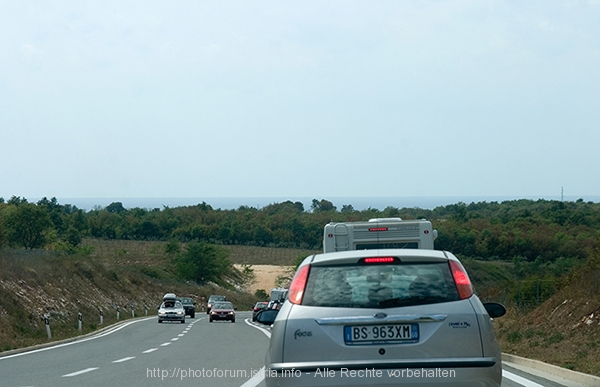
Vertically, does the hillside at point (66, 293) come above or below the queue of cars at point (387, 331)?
below

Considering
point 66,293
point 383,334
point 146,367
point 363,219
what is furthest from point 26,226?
point 383,334

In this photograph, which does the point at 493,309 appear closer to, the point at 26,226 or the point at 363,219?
the point at 363,219

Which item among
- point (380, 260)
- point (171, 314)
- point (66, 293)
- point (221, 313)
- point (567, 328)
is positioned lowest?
point (221, 313)

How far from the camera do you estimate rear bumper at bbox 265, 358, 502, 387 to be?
655 cm

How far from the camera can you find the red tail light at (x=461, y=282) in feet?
22.4

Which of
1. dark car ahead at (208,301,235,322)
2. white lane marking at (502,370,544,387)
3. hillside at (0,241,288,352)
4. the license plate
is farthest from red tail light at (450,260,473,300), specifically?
dark car ahead at (208,301,235,322)

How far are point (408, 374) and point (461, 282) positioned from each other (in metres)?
0.89

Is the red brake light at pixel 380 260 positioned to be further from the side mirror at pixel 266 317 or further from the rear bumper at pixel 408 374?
the side mirror at pixel 266 317

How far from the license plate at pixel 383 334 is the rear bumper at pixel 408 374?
182 millimetres

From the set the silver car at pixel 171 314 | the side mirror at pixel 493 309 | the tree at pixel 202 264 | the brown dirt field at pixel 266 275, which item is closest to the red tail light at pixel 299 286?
the side mirror at pixel 493 309

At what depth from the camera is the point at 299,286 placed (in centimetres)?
702

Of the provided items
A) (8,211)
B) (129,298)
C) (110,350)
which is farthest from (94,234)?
(110,350)

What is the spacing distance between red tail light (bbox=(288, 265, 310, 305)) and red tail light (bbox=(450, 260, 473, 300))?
122 centimetres

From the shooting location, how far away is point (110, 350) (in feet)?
69.3
